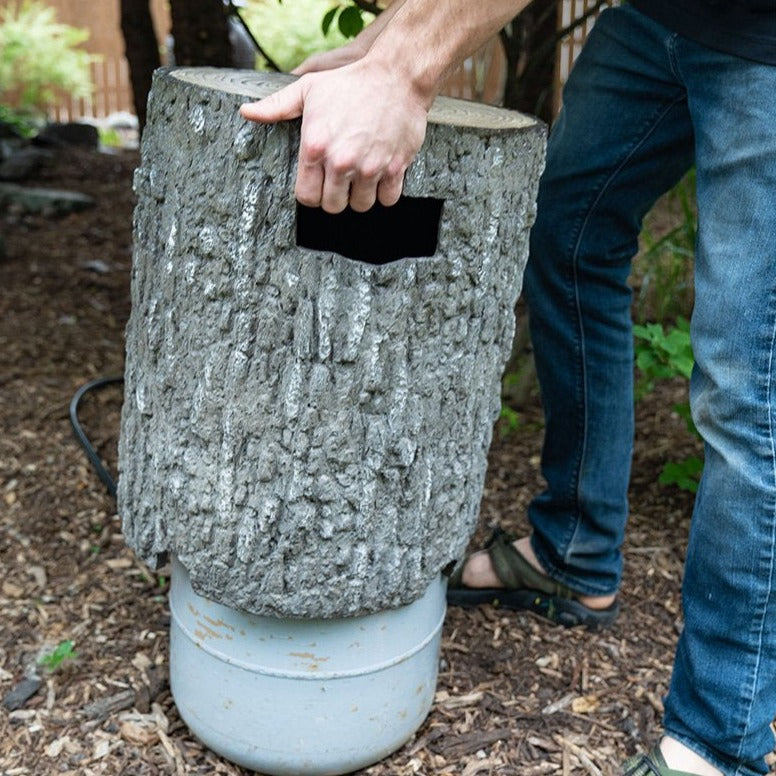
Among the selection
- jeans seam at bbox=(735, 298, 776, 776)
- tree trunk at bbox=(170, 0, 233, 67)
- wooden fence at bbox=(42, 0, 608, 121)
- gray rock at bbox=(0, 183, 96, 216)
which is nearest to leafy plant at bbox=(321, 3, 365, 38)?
jeans seam at bbox=(735, 298, 776, 776)

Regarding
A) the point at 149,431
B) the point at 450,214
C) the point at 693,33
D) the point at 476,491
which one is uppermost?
the point at 693,33

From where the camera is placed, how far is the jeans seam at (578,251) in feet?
6.20

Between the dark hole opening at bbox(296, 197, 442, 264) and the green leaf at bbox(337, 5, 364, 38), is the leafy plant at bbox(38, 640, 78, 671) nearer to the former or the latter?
the dark hole opening at bbox(296, 197, 442, 264)

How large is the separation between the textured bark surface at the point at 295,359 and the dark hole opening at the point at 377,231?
16 cm

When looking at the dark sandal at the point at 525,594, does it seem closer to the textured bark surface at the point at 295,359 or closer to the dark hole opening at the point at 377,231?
the textured bark surface at the point at 295,359

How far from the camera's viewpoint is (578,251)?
201cm

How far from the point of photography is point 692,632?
168cm

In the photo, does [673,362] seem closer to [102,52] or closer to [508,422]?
[508,422]

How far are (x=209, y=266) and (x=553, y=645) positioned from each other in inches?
47.6

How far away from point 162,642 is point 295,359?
94 centimetres

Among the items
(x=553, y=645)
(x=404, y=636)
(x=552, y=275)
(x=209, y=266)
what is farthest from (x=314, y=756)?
(x=552, y=275)

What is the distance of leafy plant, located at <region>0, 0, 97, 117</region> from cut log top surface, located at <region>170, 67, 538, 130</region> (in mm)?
7251

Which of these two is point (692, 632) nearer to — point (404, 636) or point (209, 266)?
point (404, 636)

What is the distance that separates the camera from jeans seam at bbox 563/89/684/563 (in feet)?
6.20
